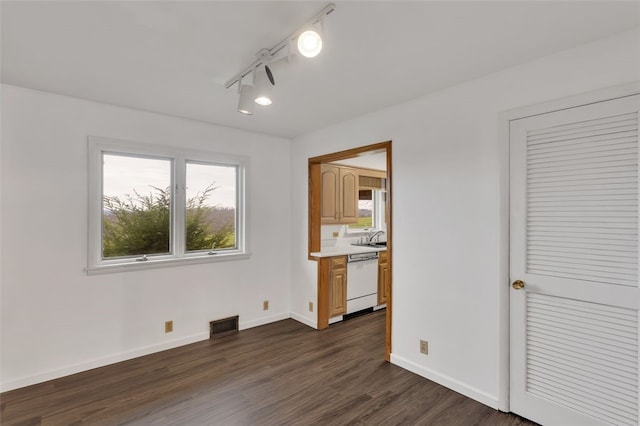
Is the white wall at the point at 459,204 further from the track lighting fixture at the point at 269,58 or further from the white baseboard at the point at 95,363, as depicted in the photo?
the white baseboard at the point at 95,363

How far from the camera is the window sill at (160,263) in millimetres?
2899

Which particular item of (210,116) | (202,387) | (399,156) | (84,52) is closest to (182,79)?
(84,52)

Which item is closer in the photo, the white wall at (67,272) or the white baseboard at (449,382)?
the white baseboard at (449,382)

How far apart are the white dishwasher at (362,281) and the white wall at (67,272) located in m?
1.67

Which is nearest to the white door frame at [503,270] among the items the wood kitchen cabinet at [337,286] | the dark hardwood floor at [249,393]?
the dark hardwood floor at [249,393]

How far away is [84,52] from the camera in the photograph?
2.01 m

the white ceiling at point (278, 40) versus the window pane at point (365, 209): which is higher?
the white ceiling at point (278, 40)

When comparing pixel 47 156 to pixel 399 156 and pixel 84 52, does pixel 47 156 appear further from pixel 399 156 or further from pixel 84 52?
Result: pixel 399 156

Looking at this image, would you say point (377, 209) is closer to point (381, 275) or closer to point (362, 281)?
point (381, 275)

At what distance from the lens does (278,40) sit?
1855 millimetres

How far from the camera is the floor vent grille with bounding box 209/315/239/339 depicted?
11.7 feet

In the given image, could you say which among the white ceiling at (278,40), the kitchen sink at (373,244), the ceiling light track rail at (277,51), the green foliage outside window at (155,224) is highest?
the white ceiling at (278,40)

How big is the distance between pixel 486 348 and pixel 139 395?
265 centimetres

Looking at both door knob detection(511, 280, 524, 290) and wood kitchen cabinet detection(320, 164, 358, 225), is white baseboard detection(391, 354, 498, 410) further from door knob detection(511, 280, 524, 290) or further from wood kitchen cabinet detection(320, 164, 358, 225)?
wood kitchen cabinet detection(320, 164, 358, 225)
